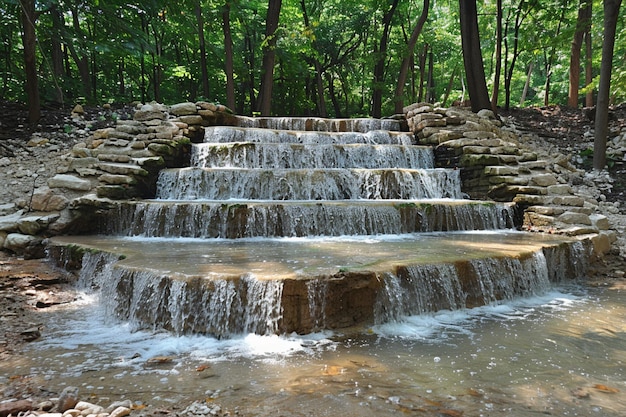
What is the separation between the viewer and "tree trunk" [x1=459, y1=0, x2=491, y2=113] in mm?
10883

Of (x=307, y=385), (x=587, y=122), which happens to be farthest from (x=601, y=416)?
(x=587, y=122)

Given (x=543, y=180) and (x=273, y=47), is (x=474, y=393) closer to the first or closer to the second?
(x=543, y=180)

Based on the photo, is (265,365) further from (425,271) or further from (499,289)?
(499,289)

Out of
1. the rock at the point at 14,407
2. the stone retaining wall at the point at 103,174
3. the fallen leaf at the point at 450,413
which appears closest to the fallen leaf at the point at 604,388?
the fallen leaf at the point at 450,413

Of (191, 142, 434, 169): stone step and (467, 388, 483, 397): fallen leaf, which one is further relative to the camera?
(191, 142, 434, 169): stone step

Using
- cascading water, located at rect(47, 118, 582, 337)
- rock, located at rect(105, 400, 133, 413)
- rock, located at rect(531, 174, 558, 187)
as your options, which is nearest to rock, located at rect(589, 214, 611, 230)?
rock, located at rect(531, 174, 558, 187)

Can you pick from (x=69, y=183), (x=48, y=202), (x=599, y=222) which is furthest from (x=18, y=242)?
(x=599, y=222)

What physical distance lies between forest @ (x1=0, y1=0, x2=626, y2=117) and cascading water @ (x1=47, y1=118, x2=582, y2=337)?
2.54 metres

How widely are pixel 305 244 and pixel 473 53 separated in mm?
8202

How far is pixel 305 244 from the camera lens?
17.5 feet

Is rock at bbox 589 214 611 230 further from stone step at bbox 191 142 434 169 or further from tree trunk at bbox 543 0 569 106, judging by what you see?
tree trunk at bbox 543 0 569 106

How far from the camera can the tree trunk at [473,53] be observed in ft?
35.7

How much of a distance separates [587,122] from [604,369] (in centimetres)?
1138

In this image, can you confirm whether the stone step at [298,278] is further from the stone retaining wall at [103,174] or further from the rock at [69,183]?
the rock at [69,183]
